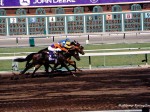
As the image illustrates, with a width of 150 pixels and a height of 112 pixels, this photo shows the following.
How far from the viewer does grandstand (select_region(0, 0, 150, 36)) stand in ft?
112

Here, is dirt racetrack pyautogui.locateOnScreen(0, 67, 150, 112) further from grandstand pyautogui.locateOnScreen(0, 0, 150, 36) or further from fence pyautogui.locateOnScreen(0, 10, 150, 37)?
fence pyautogui.locateOnScreen(0, 10, 150, 37)

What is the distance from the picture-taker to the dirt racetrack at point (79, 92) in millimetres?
8852

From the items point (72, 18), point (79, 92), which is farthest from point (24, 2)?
point (79, 92)

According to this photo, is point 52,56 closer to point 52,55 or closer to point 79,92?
point 52,55

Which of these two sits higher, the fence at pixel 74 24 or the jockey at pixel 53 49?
the fence at pixel 74 24

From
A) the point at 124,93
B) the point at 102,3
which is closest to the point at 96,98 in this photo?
the point at 124,93

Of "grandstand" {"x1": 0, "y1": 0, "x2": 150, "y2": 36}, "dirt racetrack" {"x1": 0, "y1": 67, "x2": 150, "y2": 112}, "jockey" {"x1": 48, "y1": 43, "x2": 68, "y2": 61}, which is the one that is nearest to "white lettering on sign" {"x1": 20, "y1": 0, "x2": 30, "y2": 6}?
"grandstand" {"x1": 0, "y1": 0, "x2": 150, "y2": 36}

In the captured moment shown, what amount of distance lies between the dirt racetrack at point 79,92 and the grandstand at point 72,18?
657 inches

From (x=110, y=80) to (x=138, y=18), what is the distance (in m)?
24.7

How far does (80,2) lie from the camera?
4288 cm

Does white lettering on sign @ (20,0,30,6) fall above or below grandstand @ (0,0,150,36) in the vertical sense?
above

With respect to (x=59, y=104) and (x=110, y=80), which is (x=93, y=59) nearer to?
(x=110, y=80)

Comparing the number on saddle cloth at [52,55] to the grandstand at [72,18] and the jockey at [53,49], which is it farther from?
the grandstand at [72,18]

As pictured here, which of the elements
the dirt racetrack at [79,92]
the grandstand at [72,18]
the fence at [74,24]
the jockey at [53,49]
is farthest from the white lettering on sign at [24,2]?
the jockey at [53,49]
